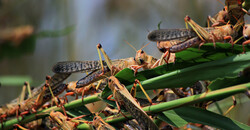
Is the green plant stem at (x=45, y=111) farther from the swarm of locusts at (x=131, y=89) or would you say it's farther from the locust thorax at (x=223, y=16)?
the locust thorax at (x=223, y=16)

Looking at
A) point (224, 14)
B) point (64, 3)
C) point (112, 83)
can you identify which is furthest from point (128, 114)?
point (64, 3)

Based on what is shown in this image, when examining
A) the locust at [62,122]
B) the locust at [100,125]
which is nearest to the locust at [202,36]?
the locust at [100,125]

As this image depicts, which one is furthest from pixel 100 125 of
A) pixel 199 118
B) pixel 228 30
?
pixel 228 30

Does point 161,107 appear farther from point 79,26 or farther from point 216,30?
point 79,26

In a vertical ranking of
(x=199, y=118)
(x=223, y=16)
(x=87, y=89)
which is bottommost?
(x=199, y=118)

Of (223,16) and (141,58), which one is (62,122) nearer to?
(141,58)
